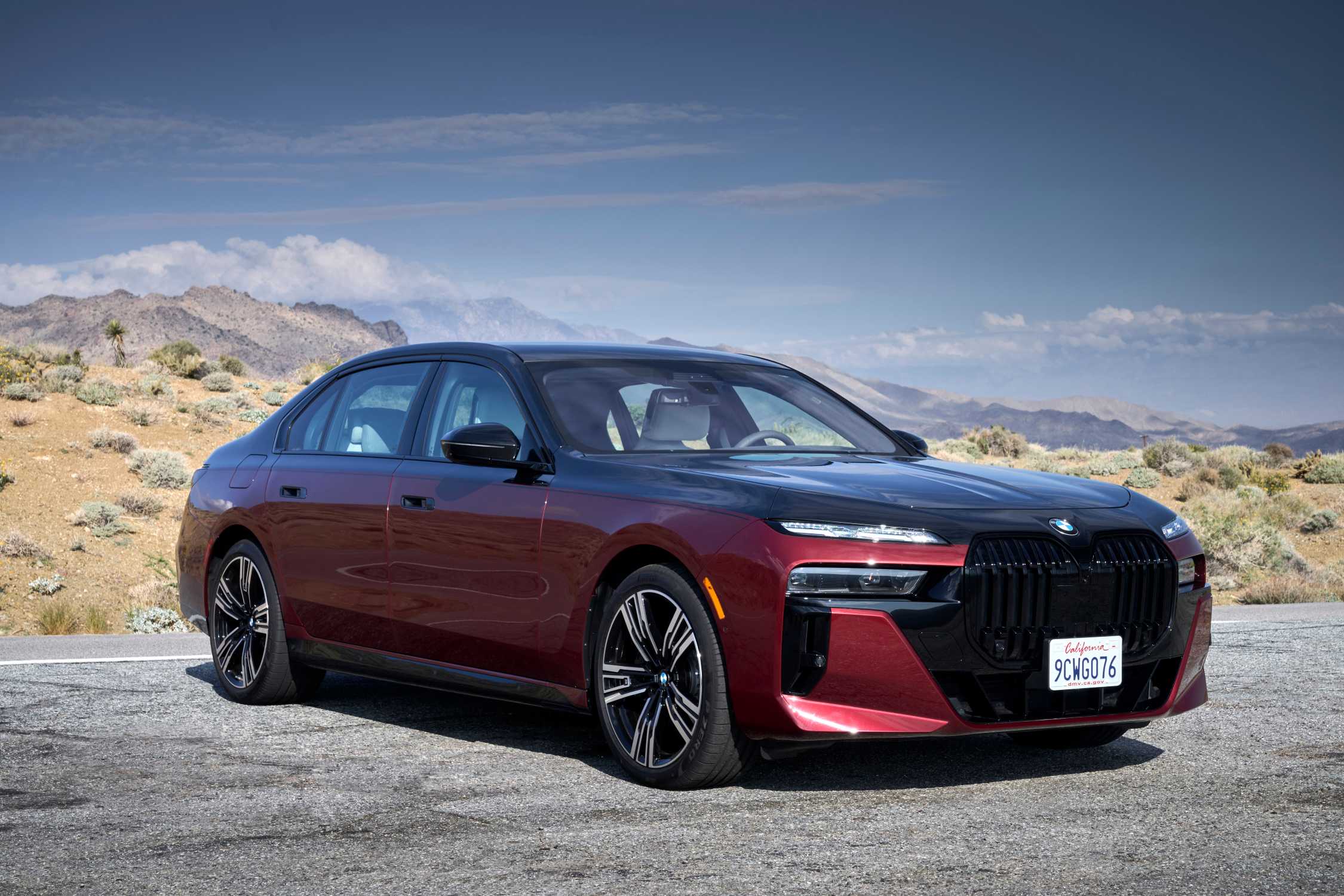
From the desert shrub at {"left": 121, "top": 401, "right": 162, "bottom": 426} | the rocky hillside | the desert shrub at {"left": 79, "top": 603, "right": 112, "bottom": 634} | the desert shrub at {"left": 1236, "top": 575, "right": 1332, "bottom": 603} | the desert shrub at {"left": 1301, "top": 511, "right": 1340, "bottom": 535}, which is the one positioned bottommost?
the desert shrub at {"left": 79, "top": 603, "right": 112, "bottom": 634}

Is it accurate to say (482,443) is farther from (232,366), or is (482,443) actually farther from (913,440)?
(232,366)

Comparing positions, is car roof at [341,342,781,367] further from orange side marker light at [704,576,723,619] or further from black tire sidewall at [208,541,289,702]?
orange side marker light at [704,576,723,619]

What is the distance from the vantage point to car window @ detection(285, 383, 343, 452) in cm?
779

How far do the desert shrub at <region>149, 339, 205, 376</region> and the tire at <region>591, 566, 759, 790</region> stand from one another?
125ft

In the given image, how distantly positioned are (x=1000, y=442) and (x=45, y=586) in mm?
30451

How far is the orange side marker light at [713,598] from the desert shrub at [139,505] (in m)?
21.1

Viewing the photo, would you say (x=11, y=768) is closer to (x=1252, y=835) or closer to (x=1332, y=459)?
(x=1252, y=835)

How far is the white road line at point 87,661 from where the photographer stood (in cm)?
927

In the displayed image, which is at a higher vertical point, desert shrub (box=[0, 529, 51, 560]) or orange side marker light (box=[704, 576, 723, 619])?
orange side marker light (box=[704, 576, 723, 619])

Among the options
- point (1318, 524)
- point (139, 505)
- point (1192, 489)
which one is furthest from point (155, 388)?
point (1318, 524)

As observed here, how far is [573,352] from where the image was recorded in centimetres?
703

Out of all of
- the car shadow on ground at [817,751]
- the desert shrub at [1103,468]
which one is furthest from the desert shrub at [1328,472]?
the car shadow on ground at [817,751]

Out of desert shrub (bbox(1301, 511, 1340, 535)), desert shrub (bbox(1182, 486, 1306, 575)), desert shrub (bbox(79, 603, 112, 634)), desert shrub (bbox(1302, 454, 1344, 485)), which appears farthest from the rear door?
desert shrub (bbox(1302, 454, 1344, 485))

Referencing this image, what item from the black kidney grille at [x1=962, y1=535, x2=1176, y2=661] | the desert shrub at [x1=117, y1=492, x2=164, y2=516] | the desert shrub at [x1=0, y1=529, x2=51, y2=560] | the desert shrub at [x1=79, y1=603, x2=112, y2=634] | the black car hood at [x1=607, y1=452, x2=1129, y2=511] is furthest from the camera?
the desert shrub at [x1=117, y1=492, x2=164, y2=516]
